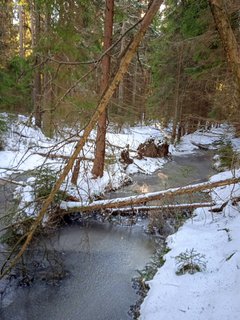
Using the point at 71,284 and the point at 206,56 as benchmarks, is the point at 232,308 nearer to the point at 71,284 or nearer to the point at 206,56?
the point at 71,284

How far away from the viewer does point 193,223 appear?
21.7 feet

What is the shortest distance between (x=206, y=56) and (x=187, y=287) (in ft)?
26.8

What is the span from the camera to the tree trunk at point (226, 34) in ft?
8.64

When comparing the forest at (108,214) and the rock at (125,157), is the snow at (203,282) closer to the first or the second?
the forest at (108,214)

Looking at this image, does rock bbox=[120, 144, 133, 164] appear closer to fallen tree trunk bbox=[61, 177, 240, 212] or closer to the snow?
fallen tree trunk bbox=[61, 177, 240, 212]

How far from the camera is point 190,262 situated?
186 inches

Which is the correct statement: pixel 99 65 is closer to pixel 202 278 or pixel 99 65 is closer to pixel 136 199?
Answer: pixel 202 278

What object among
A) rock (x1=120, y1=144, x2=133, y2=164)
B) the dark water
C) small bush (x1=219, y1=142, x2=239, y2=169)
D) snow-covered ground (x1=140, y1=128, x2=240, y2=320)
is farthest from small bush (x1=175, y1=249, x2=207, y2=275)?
rock (x1=120, y1=144, x2=133, y2=164)

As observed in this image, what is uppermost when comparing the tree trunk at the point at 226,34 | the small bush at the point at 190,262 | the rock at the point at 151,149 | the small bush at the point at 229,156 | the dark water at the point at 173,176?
the tree trunk at the point at 226,34

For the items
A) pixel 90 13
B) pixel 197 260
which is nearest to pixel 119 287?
pixel 197 260

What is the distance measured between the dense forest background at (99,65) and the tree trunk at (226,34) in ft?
0.25

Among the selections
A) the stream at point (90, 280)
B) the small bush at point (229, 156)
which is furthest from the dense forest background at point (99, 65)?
the stream at point (90, 280)

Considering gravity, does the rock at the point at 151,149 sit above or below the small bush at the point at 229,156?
below

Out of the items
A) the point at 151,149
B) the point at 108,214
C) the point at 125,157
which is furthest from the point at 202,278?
the point at 151,149
